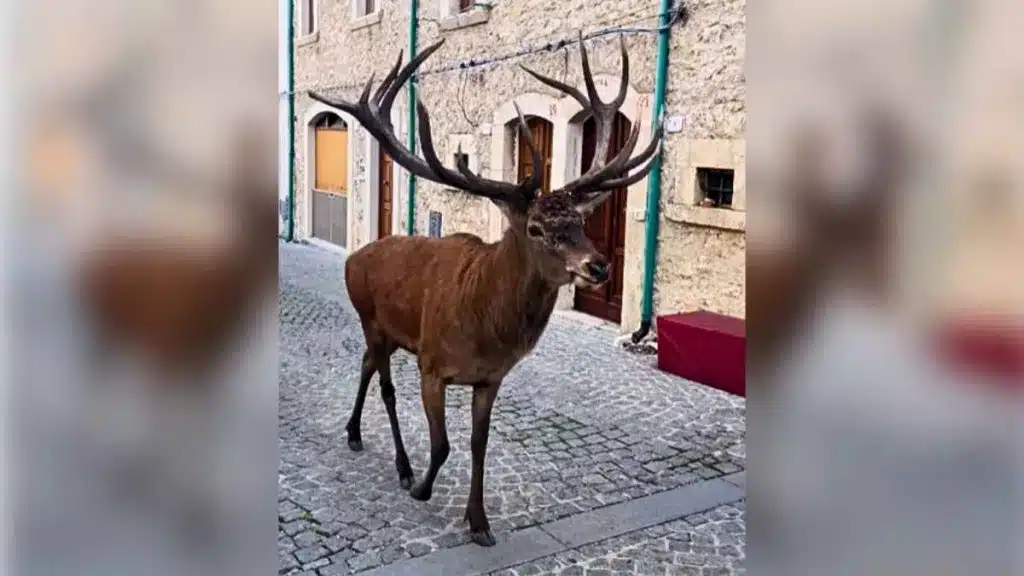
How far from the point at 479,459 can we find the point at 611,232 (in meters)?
5.27

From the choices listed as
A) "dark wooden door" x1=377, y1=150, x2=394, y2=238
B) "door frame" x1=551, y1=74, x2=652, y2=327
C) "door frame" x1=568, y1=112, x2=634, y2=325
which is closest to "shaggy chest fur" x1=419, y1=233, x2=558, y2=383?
"door frame" x1=551, y1=74, x2=652, y2=327

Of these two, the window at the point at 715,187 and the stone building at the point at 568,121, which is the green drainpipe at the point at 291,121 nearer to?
the stone building at the point at 568,121

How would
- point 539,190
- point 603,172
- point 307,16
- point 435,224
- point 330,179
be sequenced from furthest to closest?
point 307,16
point 330,179
point 435,224
point 603,172
point 539,190

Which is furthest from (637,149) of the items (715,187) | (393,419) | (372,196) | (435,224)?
(372,196)

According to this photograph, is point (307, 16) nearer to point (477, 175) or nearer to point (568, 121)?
point (568, 121)

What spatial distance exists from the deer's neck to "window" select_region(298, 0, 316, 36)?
13154mm

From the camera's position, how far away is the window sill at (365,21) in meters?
13.0

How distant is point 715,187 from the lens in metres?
7.57
